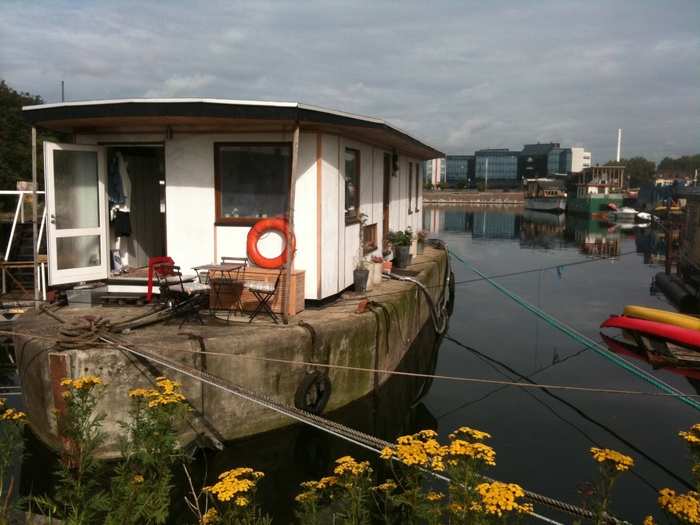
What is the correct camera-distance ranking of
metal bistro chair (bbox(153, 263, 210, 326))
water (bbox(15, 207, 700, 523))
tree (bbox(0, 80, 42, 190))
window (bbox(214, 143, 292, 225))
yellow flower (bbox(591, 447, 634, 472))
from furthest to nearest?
tree (bbox(0, 80, 42, 190)), window (bbox(214, 143, 292, 225)), metal bistro chair (bbox(153, 263, 210, 326)), water (bbox(15, 207, 700, 523)), yellow flower (bbox(591, 447, 634, 472))

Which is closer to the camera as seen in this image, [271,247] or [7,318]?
[271,247]

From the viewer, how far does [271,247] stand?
891 centimetres

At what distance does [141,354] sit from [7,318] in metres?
6.22

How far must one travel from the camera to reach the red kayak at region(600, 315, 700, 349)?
11.0 m

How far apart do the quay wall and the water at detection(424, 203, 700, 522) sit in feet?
6.67

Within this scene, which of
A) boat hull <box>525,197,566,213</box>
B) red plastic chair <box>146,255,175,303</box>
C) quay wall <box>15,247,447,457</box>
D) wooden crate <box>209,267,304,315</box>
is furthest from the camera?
boat hull <box>525,197,566,213</box>

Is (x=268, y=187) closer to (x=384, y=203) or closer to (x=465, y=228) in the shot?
(x=384, y=203)

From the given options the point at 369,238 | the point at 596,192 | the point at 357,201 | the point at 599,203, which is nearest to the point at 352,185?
the point at 357,201

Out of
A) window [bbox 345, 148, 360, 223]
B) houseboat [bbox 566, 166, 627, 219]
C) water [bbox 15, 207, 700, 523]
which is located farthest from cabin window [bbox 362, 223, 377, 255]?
houseboat [bbox 566, 166, 627, 219]

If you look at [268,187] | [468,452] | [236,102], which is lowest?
[468,452]

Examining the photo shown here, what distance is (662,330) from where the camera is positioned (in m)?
11.5

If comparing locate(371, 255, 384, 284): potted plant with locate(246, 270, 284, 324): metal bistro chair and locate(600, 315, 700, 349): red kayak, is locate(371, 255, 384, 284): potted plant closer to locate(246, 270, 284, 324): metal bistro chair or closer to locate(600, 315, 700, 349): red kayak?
locate(246, 270, 284, 324): metal bistro chair

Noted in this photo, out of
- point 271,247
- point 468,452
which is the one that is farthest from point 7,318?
point 468,452

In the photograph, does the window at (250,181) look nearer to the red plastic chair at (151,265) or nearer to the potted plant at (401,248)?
the red plastic chair at (151,265)
